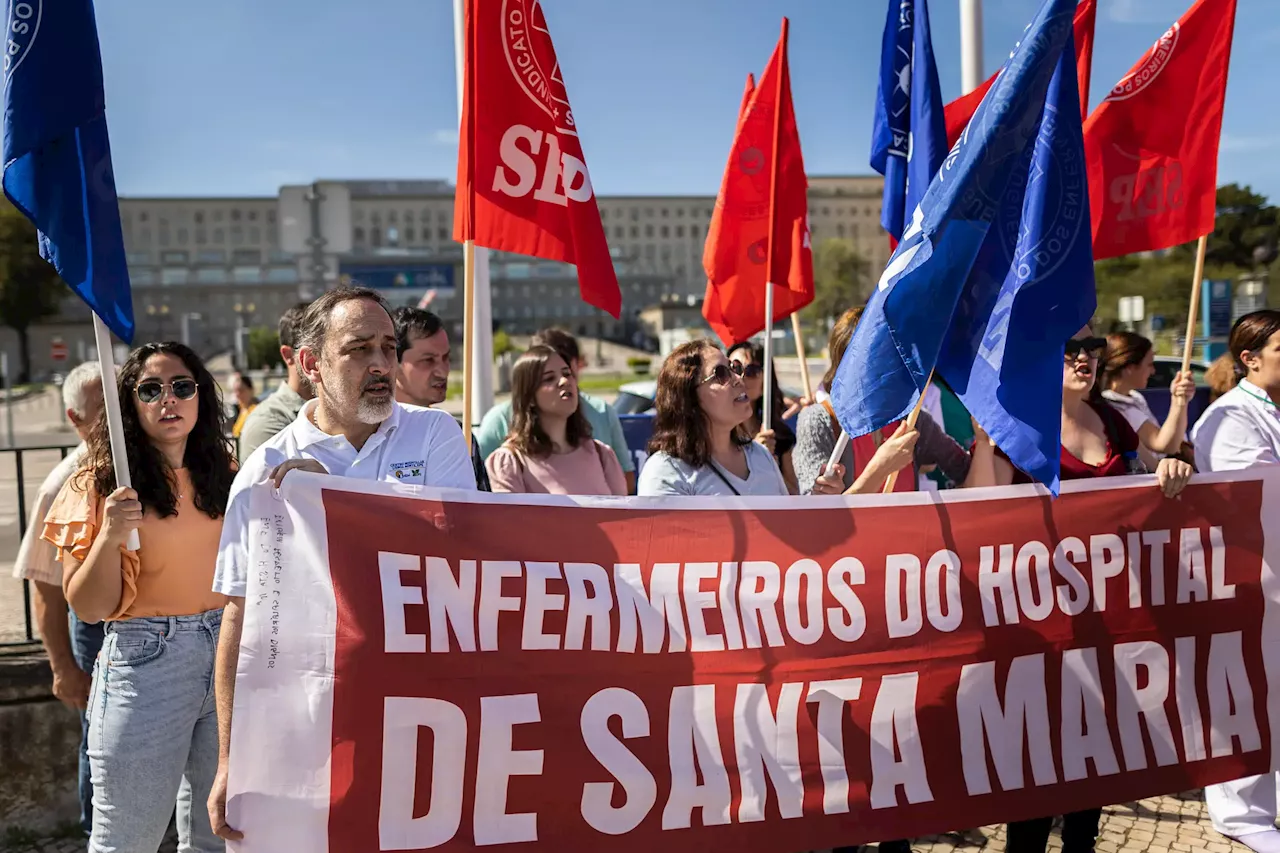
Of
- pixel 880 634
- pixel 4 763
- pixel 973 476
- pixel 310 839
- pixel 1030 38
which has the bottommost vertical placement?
pixel 4 763

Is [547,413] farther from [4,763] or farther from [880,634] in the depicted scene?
[4,763]

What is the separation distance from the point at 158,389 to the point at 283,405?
2.69 feet

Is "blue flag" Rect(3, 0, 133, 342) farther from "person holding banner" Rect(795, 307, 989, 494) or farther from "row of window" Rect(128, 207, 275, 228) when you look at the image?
"row of window" Rect(128, 207, 275, 228)

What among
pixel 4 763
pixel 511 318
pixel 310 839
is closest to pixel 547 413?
pixel 310 839

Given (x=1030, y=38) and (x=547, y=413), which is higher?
(x=1030, y=38)

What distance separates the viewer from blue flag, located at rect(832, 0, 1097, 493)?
9.59ft

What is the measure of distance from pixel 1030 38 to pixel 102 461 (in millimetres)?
2711

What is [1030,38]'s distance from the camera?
2902mm

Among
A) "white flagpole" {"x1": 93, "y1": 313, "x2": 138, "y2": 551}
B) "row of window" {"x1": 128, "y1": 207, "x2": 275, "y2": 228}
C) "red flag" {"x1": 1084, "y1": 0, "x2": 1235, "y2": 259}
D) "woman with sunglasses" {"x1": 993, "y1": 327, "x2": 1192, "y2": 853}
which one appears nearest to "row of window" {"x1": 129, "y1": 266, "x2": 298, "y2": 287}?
"row of window" {"x1": 128, "y1": 207, "x2": 275, "y2": 228}

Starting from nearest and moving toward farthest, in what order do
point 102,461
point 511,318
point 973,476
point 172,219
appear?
1. point 102,461
2. point 973,476
3. point 511,318
4. point 172,219

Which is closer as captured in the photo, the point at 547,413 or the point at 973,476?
the point at 973,476

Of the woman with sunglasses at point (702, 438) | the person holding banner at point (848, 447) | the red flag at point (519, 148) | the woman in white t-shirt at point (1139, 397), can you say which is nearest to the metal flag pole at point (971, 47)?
the woman in white t-shirt at point (1139, 397)

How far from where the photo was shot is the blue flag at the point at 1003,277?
292 centimetres

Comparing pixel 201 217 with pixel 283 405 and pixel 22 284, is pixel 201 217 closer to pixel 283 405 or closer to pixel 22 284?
pixel 22 284
